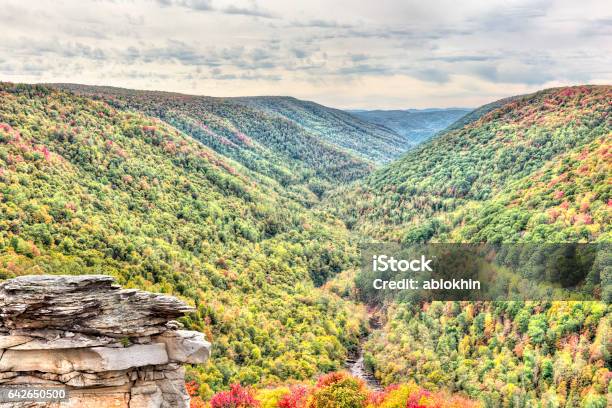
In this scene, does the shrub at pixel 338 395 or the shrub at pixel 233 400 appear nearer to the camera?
the shrub at pixel 338 395

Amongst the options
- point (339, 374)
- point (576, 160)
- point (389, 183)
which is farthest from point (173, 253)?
point (389, 183)

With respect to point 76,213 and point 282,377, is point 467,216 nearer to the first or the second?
point 282,377

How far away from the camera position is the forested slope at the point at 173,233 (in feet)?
228

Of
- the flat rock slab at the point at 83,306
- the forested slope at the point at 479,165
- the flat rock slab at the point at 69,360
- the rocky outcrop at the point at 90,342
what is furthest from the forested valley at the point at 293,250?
the flat rock slab at the point at 83,306

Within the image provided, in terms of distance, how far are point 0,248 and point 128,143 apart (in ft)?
195

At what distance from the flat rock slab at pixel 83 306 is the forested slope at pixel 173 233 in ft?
115

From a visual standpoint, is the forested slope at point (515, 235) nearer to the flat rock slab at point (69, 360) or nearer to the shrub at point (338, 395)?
the shrub at point (338, 395)

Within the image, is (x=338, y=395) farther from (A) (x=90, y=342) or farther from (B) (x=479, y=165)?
(B) (x=479, y=165)

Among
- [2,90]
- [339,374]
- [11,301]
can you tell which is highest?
[2,90]

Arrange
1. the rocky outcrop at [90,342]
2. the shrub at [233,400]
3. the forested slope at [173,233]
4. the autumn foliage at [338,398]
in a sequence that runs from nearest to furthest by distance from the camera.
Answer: the rocky outcrop at [90,342], the autumn foliage at [338,398], the shrub at [233,400], the forested slope at [173,233]

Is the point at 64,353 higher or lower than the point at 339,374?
higher

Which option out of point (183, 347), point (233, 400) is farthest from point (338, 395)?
point (183, 347)

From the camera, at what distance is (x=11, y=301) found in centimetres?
2378

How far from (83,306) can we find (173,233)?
7176cm
